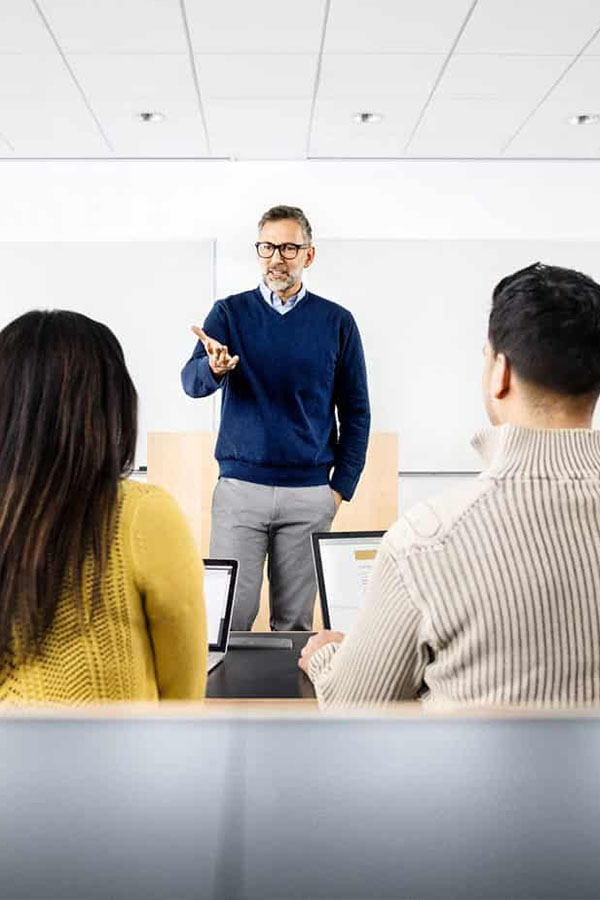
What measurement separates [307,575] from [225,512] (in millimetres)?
295

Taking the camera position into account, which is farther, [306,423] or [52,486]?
[306,423]

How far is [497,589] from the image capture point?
3.19 feet

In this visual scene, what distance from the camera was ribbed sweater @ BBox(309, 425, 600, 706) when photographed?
98cm

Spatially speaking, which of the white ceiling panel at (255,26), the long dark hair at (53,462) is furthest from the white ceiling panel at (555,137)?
the long dark hair at (53,462)

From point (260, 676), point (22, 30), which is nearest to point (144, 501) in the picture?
point (260, 676)

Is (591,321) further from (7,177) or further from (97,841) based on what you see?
(7,177)

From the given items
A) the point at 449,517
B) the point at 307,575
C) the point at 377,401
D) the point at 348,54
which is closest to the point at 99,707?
the point at 449,517

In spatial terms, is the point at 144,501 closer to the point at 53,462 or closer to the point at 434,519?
the point at 53,462

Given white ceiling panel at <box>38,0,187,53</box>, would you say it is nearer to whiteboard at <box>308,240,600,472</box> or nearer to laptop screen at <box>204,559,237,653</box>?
whiteboard at <box>308,240,600,472</box>

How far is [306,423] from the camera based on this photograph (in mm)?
2715

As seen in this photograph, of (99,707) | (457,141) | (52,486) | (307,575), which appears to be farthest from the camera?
(457,141)

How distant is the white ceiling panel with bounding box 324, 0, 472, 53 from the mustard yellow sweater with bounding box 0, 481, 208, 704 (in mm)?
2919

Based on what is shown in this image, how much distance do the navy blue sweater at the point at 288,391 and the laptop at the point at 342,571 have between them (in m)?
0.65

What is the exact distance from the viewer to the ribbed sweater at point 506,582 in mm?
976
